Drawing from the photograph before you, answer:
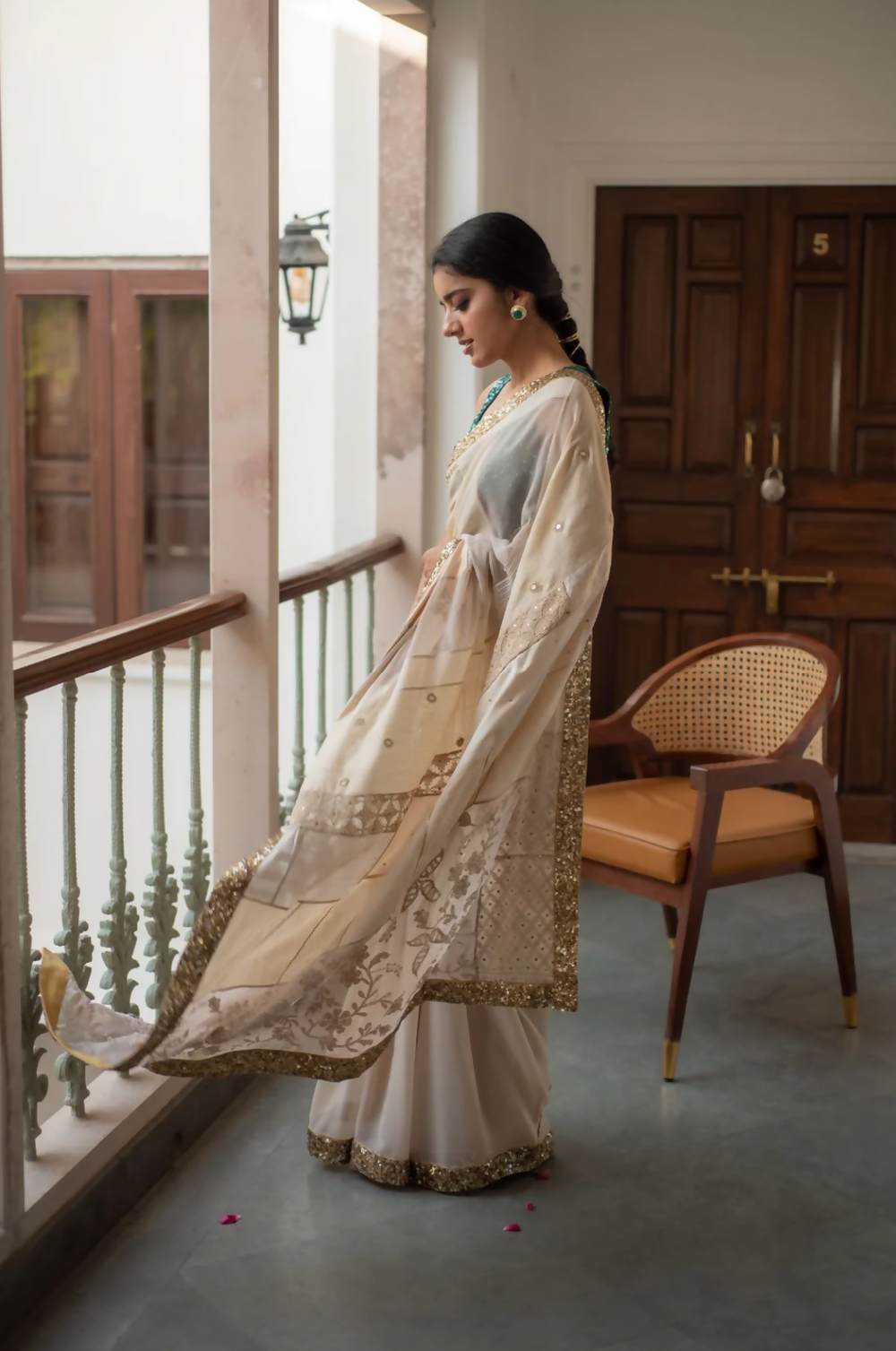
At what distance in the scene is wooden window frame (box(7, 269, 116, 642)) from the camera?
5879mm

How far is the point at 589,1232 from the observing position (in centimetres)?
257

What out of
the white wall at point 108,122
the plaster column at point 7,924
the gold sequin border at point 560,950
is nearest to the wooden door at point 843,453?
the white wall at point 108,122

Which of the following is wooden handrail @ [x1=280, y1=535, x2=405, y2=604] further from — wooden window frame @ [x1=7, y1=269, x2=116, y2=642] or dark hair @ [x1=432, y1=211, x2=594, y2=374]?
wooden window frame @ [x1=7, y1=269, x2=116, y2=642]

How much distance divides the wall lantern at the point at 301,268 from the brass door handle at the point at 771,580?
60.4 inches

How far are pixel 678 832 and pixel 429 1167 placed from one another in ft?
3.19

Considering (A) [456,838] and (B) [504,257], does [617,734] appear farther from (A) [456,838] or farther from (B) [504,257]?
(B) [504,257]

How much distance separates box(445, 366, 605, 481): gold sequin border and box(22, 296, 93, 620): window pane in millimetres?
3905

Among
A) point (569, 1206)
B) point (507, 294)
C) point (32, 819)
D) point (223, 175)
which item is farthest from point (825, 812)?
point (32, 819)

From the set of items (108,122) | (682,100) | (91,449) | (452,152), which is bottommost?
(91,449)

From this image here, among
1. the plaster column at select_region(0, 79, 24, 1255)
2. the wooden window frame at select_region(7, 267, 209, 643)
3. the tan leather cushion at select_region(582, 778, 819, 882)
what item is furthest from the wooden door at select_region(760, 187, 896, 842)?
the plaster column at select_region(0, 79, 24, 1255)

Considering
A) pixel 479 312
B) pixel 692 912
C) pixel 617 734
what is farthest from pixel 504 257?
pixel 617 734

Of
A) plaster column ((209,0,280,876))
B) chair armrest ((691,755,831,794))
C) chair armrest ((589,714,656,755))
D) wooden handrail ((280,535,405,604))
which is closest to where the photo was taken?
plaster column ((209,0,280,876))

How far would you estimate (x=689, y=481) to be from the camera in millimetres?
4871

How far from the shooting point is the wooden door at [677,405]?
475 cm
